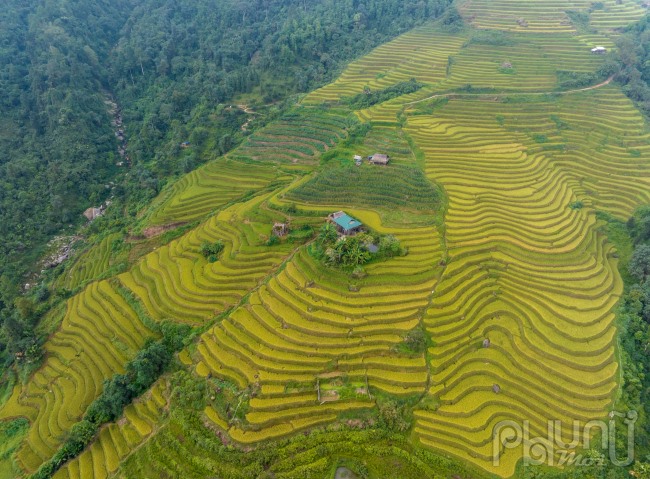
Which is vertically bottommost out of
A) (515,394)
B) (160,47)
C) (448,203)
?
(515,394)

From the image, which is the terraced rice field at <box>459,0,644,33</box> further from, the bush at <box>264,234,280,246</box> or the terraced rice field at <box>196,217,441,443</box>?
the bush at <box>264,234,280,246</box>

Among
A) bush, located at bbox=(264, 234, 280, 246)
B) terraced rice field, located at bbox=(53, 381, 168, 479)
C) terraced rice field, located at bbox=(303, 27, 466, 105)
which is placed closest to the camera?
terraced rice field, located at bbox=(53, 381, 168, 479)

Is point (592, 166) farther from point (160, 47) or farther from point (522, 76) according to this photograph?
point (160, 47)

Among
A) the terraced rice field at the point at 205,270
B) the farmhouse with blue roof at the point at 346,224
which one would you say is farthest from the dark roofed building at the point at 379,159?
the terraced rice field at the point at 205,270

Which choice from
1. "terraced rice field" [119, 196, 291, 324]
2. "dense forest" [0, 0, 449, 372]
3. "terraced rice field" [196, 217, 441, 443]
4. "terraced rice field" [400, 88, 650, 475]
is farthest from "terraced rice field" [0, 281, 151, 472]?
"terraced rice field" [400, 88, 650, 475]

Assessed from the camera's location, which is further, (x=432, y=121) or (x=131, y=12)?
(x=131, y=12)

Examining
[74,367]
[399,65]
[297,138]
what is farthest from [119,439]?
[399,65]

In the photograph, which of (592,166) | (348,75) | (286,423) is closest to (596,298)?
(592,166)
